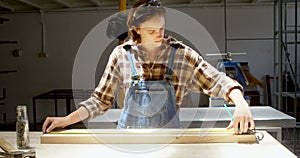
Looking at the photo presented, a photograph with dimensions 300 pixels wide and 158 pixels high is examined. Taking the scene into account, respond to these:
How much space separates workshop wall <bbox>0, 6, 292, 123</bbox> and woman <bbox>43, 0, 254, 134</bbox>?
5.64 meters

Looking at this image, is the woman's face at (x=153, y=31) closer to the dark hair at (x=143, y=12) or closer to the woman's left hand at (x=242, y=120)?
the dark hair at (x=143, y=12)

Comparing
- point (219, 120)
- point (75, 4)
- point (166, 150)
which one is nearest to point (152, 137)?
point (166, 150)

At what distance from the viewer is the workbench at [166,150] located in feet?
3.65

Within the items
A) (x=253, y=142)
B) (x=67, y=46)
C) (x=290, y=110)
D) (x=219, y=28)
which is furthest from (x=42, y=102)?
(x=253, y=142)

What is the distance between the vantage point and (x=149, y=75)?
1.55 metres

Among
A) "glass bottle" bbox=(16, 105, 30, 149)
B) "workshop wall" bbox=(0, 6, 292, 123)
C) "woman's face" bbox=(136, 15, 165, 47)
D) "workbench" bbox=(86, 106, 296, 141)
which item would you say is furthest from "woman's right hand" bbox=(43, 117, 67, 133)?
"workshop wall" bbox=(0, 6, 292, 123)

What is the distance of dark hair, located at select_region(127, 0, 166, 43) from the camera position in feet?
4.80

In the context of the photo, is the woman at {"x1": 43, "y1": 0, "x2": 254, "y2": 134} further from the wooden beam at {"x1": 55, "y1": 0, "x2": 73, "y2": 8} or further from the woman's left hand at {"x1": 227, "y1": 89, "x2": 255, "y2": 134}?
the wooden beam at {"x1": 55, "y1": 0, "x2": 73, "y2": 8}

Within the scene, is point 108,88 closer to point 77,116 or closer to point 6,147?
point 77,116

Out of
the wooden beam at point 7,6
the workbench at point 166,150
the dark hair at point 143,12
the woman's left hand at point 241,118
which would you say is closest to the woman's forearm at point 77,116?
the workbench at point 166,150

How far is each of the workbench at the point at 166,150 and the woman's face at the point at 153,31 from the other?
46 cm

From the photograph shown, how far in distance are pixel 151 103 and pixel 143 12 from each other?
37 centimetres

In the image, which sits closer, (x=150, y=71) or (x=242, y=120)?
(x=242, y=120)

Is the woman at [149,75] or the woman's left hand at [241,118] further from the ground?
the woman at [149,75]
